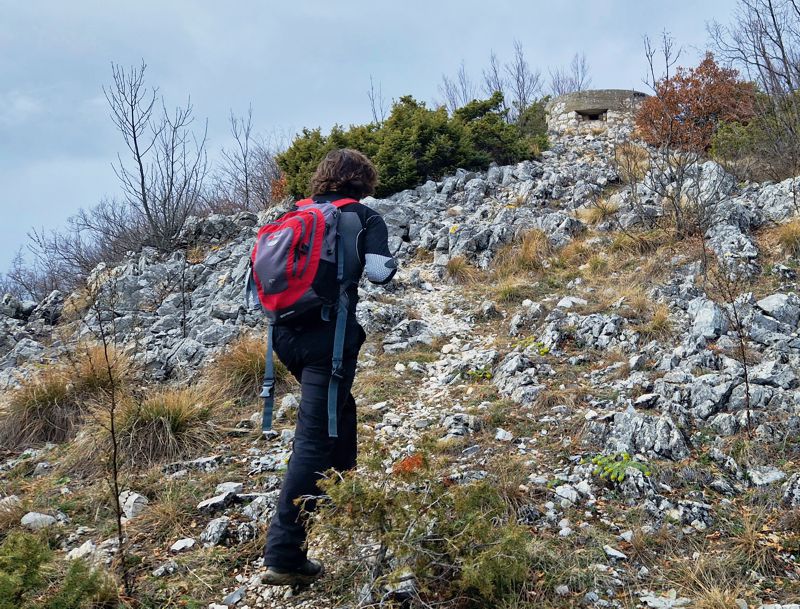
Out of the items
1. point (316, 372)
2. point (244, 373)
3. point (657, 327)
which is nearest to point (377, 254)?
point (316, 372)

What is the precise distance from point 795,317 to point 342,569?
4.55 meters

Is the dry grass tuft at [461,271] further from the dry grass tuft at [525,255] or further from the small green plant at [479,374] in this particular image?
the small green plant at [479,374]

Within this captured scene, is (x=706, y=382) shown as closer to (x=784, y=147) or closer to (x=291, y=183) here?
(x=784, y=147)

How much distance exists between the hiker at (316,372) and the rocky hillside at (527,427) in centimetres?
20

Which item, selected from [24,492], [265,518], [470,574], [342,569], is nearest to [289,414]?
[265,518]

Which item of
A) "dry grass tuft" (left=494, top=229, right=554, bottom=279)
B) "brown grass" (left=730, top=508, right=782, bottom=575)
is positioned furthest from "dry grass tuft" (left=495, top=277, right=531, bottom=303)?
"brown grass" (left=730, top=508, right=782, bottom=575)

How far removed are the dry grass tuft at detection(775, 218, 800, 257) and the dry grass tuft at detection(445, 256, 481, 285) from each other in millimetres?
3585

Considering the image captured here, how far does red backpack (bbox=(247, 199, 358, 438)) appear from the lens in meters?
2.44

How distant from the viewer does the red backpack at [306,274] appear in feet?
8.01

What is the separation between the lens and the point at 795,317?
4.97m

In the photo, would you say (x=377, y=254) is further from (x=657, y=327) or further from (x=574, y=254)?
(x=574, y=254)

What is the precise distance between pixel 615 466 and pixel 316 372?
1.92 m

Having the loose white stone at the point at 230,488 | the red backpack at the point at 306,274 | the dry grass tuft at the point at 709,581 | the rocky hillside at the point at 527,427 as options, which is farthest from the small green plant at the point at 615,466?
the loose white stone at the point at 230,488

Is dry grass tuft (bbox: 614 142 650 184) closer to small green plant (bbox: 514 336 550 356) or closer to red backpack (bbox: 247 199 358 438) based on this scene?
small green plant (bbox: 514 336 550 356)
